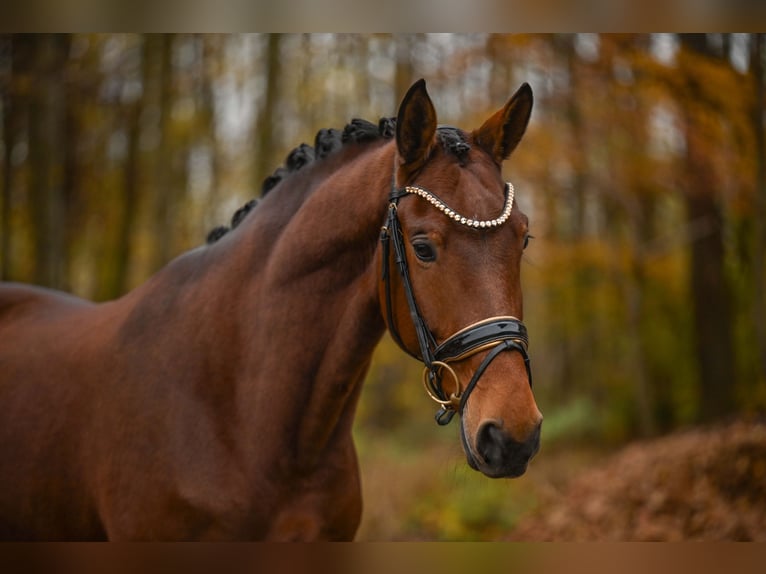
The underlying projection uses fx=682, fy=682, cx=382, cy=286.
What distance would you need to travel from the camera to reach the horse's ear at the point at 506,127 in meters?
2.30

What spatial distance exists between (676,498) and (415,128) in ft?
17.7

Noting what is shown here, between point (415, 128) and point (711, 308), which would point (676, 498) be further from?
point (415, 128)

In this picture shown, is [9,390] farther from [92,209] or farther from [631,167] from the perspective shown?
[92,209]

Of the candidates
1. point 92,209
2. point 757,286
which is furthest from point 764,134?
point 92,209

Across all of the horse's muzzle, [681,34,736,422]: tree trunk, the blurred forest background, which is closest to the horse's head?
the horse's muzzle

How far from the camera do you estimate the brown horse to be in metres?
2.04

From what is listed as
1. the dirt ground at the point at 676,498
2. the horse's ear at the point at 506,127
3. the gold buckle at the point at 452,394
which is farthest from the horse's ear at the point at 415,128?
the dirt ground at the point at 676,498

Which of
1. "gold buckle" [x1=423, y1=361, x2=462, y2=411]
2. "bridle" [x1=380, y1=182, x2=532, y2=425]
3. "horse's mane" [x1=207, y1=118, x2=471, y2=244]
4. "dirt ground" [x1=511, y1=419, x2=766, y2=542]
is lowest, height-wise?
"dirt ground" [x1=511, y1=419, x2=766, y2=542]

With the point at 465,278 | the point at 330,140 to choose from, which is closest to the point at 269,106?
the point at 330,140

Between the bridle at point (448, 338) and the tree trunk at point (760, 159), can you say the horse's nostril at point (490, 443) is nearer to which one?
the bridle at point (448, 338)

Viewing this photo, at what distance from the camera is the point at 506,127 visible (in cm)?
236

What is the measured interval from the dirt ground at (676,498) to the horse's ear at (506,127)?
471 centimetres

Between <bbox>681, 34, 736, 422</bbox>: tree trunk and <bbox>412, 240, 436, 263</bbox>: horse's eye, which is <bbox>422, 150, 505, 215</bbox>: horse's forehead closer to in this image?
<bbox>412, 240, 436, 263</bbox>: horse's eye

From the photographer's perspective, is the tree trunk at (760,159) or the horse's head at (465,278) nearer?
the horse's head at (465,278)
